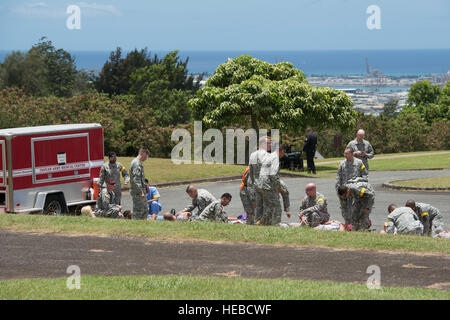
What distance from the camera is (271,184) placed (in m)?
13.0

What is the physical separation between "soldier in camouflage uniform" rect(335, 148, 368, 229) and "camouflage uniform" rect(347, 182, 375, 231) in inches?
4.1

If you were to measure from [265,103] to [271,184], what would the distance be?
2215cm

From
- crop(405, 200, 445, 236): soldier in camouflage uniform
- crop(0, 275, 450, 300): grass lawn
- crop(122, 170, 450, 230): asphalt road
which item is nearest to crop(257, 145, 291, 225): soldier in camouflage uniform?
crop(405, 200, 445, 236): soldier in camouflage uniform

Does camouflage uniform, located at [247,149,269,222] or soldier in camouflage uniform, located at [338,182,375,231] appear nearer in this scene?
camouflage uniform, located at [247,149,269,222]

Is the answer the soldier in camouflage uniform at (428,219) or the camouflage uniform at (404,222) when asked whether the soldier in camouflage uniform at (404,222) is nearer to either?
the camouflage uniform at (404,222)

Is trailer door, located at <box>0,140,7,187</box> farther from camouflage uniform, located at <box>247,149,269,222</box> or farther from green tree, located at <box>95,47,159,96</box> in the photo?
green tree, located at <box>95,47,159,96</box>

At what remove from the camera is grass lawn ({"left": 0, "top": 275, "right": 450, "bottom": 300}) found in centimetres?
810

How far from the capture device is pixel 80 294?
8203 millimetres

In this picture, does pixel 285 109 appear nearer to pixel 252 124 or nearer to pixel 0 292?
pixel 252 124

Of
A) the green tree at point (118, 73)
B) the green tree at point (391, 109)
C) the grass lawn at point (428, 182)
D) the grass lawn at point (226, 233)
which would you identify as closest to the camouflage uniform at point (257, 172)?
the grass lawn at point (226, 233)

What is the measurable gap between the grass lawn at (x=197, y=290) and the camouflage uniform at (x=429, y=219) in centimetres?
497

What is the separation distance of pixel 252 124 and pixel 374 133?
17787mm

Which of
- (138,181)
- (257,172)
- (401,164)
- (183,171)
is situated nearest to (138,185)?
(138,181)
